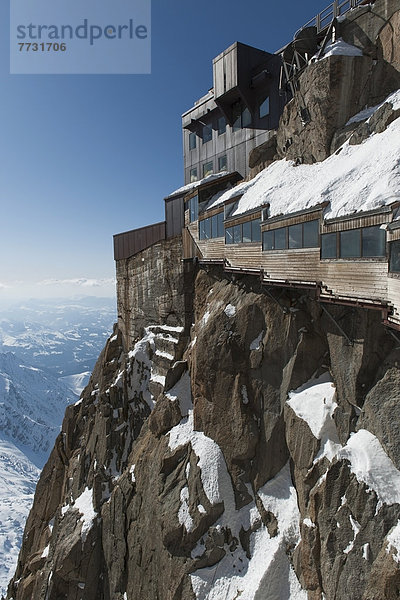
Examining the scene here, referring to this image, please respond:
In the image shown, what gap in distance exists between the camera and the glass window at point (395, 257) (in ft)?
32.3

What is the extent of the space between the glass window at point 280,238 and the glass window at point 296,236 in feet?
1.68

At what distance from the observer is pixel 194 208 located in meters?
28.8

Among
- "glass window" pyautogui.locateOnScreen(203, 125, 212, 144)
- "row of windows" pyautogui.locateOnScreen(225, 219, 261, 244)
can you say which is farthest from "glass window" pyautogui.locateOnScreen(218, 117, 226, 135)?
"row of windows" pyautogui.locateOnScreen(225, 219, 261, 244)

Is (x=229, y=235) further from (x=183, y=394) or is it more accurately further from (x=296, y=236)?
(x=183, y=394)

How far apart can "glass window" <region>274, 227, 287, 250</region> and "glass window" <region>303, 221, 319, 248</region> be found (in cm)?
155

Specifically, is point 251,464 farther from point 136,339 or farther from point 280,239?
point 136,339

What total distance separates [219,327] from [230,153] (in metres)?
21.4

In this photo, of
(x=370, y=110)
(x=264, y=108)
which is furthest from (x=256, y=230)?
(x=264, y=108)

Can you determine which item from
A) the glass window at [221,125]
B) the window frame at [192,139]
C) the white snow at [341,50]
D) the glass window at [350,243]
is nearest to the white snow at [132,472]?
the glass window at [350,243]

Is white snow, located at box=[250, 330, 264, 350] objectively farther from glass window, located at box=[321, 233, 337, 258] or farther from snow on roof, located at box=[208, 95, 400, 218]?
snow on roof, located at box=[208, 95, 400, 218]

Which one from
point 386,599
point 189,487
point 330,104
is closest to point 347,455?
point 386,599

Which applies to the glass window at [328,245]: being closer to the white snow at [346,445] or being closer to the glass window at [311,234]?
the glass window at [311,234]

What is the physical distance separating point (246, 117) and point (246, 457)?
30.5m

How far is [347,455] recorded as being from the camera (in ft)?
36.9
